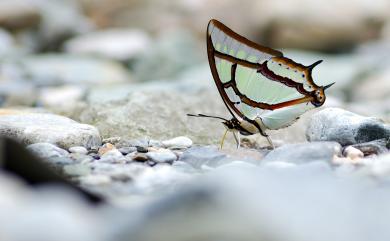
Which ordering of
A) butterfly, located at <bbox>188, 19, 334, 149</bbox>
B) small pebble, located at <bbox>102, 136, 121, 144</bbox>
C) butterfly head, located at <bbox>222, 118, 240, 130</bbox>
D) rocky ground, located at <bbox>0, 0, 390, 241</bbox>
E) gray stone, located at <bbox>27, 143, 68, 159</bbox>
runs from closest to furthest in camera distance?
1. rocky ground, located at <bbox>0, 0, 390, 241</bbox>
2. gray stone, located at <bbox>27, 143, 68, 159</bbox>
3. butterfly, located at <bbox>188, 19, 334, 149</bbox>
4. butterfly head, located at <bbox>222, 118, 240, 130</bbox>
5. small pebble, located at <bbox>102, 136, 121, 144</bbox>

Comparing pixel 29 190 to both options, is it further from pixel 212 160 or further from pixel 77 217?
pixel 212 160

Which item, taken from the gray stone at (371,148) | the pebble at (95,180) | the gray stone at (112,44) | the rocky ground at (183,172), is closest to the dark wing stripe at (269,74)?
the rocky ground at (183,172)

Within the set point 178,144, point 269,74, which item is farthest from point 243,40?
point 178,144

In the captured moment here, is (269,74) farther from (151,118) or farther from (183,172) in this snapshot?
(151,118)

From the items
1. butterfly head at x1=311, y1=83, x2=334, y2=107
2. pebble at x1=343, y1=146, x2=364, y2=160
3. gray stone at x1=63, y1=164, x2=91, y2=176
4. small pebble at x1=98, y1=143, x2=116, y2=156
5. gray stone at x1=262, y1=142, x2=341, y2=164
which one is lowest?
gray stone at x1=63, y1=164, x2=91, y2=176

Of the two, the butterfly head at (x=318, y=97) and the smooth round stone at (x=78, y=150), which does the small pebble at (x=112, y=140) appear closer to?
the smooth round stone at (x=78, y=150)

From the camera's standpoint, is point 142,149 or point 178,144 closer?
point 142,149

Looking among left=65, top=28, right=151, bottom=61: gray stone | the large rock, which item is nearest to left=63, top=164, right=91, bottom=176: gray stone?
the large rock

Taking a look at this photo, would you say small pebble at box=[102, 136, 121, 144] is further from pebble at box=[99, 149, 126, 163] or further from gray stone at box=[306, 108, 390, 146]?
gray stone at box=[306, 108, 390, 146]
